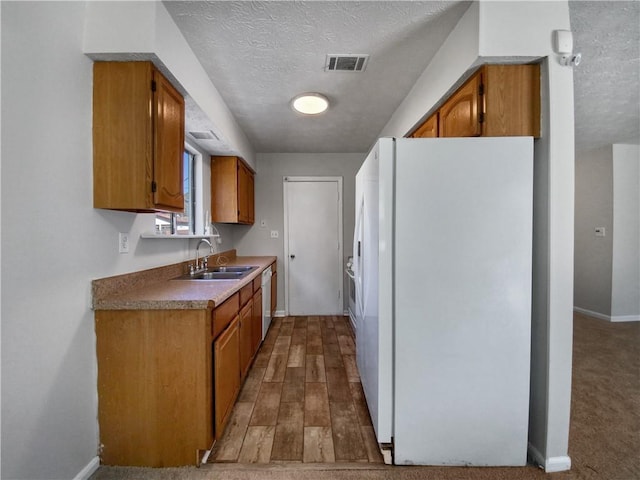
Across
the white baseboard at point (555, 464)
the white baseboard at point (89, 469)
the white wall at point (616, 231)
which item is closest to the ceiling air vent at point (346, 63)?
the white baseboard at point (555, 464)

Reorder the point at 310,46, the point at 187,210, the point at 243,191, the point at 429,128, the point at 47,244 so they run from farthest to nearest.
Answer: the point at 243,191 → the point at 187,210 → the point at 429,128 → the point at 310,46 → the point at 47,244

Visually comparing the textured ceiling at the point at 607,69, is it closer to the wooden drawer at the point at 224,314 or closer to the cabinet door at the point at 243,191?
the wooden drawer at the point at 224,314

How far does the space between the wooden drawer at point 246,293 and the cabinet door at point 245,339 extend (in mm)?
47

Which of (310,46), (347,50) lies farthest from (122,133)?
(347,50)

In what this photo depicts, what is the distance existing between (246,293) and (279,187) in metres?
2.16

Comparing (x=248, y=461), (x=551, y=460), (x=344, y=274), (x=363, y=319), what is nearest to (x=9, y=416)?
(x=248, y=461)

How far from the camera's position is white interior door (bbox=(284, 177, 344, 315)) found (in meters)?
3.98

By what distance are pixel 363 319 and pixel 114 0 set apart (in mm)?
2286

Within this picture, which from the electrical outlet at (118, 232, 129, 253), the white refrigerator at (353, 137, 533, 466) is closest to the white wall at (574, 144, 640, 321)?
the white refrigerator at (353, 137, 533, 466)

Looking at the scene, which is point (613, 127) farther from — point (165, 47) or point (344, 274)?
point (165, 47)

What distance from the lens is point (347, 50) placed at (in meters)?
1.73

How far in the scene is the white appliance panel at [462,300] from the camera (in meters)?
1.37

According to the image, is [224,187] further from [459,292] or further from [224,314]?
[459,292]

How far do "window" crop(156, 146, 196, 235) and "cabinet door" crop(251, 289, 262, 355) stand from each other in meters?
0.93
